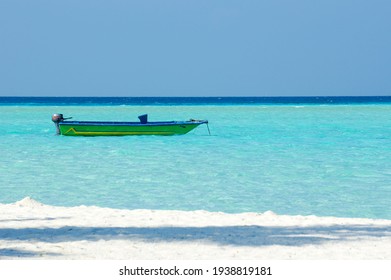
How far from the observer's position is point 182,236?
9266 mm

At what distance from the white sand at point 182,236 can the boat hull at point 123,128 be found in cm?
2317

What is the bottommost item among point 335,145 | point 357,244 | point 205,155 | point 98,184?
point 357,244

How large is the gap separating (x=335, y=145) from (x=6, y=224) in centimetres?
2462

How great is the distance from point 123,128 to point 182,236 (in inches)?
1039

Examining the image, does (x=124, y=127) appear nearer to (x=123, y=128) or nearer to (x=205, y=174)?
(x=123, y=128)

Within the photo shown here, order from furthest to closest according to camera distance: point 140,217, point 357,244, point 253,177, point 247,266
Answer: point 253,177 → point 140,217 → point 357,244 → point 247,266

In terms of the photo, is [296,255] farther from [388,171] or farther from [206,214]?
[388,171]

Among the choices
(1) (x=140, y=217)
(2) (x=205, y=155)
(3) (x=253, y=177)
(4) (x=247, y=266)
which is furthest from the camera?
(2) (x=205, y=155)

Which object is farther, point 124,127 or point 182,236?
point 124,127

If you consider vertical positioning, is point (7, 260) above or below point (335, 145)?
below

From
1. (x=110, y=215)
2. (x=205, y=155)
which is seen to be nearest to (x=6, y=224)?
(x=110, y=215)

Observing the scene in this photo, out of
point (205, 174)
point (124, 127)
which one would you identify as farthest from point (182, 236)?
point (124, 127)

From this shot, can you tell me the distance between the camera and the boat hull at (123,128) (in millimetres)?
35062

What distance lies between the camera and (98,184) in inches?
733
